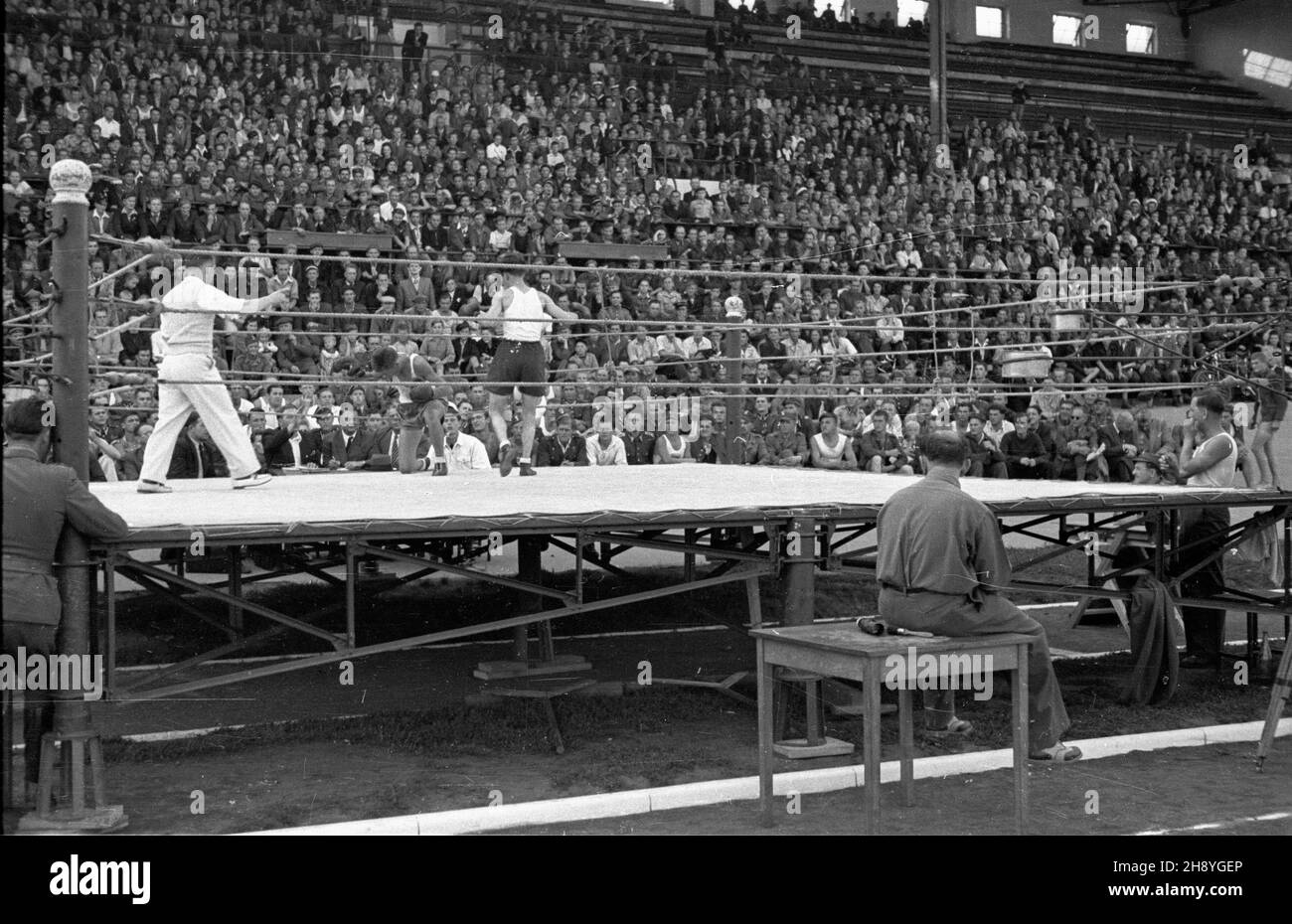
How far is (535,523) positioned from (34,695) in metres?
2.18

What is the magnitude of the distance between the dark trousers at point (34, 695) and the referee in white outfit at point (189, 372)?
1973 mm

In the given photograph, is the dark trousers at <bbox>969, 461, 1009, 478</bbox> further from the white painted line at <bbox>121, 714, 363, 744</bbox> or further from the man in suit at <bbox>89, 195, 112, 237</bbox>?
the man in suit at <bbox>89, 195, 112, 237</bbox>

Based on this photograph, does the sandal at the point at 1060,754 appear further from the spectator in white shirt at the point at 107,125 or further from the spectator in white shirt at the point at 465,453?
the spectator in white shirt at the point at 107,125

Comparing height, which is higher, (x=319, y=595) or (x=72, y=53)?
(x=72, y=53)

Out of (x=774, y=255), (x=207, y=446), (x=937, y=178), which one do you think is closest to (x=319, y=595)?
(x=207, y=446)

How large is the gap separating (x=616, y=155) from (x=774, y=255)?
3091 millimetres

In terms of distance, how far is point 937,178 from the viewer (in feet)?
76.0

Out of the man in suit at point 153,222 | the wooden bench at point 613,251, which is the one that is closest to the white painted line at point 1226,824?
the wooden bench at point 613,251

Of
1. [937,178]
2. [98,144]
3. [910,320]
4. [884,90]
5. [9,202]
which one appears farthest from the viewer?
[884,90]

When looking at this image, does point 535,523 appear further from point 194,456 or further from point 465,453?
point 194,456

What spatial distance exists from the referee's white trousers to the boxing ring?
273mm

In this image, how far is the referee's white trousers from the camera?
7023mm

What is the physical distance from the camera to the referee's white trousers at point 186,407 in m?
7.02
